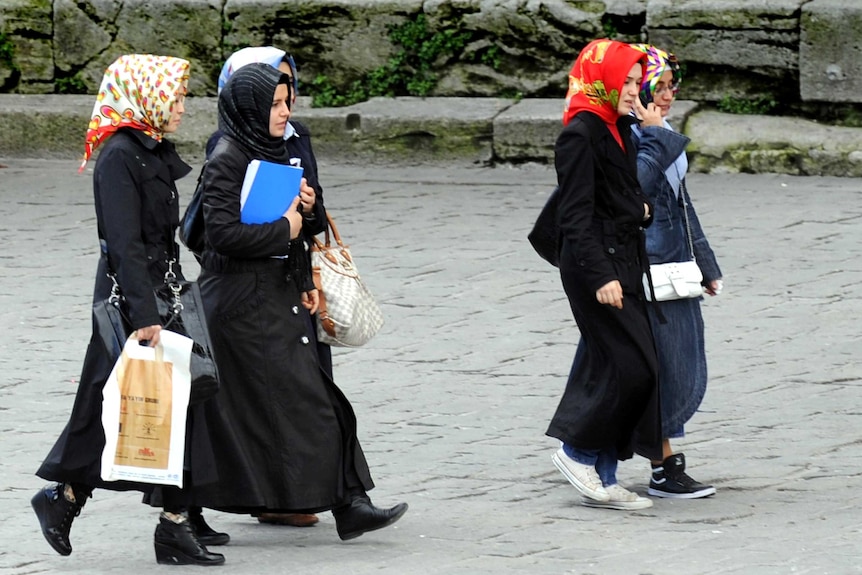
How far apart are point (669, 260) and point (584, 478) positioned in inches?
29.4

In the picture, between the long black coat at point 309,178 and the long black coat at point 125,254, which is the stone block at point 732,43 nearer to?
the long black coat at point 309,178

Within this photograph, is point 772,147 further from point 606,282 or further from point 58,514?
point 58,514

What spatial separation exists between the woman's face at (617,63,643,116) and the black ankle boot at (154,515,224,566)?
1.80 m

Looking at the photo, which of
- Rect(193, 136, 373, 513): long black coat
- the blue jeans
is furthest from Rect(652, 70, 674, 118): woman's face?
Rect(193, 136, 373, 513): long black coat

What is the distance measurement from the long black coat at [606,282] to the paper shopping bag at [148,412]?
1290mm

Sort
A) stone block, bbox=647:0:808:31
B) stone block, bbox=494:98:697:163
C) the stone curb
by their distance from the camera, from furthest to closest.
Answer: stone block, bbox=494:98:697:163
stone block, bbox=647:0:808:31
the stone curb

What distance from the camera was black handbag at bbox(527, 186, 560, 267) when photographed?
5270 millimetres

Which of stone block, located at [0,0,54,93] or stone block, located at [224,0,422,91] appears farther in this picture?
stone block, located at [0,0,54,93]

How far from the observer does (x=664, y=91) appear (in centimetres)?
537

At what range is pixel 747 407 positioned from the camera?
20.5ft

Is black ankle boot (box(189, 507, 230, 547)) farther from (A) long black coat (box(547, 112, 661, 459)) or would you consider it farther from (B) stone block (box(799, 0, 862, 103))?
(B) stone block (box(799, 0, 862, 103))

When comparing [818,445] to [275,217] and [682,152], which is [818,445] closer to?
[682,152]

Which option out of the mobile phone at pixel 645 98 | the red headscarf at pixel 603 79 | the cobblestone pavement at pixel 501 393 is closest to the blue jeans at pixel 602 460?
the cobblestone pavement at pixel 501 393

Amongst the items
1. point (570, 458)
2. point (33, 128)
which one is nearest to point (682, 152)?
point (570, 458)
